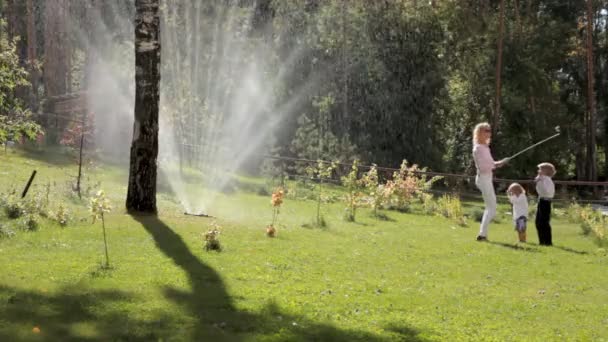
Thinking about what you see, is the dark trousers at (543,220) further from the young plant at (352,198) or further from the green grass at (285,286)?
the young plant at (352,198)

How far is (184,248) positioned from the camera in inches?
447

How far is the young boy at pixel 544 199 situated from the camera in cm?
1535

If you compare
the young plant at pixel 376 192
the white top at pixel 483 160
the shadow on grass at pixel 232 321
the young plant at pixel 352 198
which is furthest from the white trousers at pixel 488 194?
the shadow on grass at pixel 232 321

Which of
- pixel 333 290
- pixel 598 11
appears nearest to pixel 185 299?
pixel 333 290

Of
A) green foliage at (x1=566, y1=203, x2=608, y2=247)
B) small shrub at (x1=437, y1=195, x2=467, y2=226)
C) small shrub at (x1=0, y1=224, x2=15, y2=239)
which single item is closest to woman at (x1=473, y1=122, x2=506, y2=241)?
green foliage at (x1=566, y1=203, x2=608, y2=247)

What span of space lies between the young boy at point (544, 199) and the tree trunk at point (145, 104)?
7.79 meters

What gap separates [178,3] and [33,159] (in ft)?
71.8

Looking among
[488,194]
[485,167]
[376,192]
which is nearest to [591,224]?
[488,194]

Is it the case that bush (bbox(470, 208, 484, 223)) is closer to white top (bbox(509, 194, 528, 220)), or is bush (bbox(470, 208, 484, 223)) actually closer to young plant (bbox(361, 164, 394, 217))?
young plant (bbox(361, 164, 394, 217))

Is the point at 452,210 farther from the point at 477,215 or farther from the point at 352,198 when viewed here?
the point at 352,198

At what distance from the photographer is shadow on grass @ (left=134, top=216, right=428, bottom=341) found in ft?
23.1

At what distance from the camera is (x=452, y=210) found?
21.1 meters

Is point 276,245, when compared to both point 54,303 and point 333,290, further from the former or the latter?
point 54,303

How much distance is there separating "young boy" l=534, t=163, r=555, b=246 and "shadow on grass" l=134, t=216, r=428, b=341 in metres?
8.47
